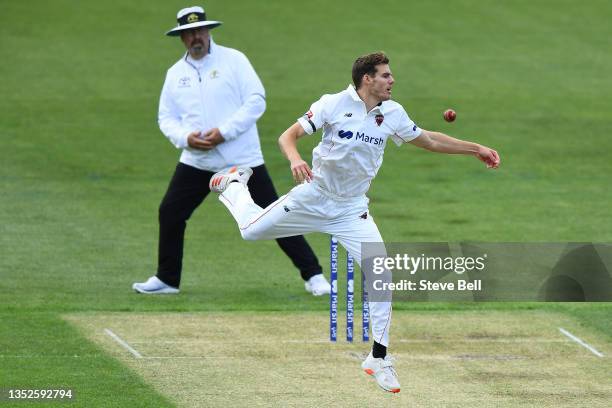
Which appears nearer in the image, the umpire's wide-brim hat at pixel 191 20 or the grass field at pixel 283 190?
the grass field at pixel 283 190

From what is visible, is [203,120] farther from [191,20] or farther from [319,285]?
[319,285]

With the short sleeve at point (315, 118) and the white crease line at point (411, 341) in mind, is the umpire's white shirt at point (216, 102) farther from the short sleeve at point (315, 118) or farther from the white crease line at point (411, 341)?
the short sleeve at point (315, 118)

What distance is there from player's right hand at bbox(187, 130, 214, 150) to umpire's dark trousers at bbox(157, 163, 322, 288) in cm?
28

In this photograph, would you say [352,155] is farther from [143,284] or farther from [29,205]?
[29,205]

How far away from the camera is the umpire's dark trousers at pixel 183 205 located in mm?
11594

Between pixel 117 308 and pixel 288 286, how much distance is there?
181 centimetres

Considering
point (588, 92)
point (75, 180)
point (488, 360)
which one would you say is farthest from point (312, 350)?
point (588, 92)

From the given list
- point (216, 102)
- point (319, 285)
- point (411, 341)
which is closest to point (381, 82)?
point (411, 341)

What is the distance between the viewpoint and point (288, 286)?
12.4 m

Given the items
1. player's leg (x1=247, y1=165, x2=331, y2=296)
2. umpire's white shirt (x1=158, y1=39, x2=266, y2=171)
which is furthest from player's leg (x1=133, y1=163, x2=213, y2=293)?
player's leg (x1=247, y1=165, x2=331, y2=296)

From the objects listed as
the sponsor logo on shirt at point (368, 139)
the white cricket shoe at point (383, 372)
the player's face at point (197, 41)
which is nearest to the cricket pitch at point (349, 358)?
the white cricket shoe at point (383, 372)

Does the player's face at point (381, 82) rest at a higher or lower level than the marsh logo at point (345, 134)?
higher

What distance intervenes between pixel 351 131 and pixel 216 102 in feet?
9.51

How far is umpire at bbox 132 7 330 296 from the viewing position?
37.7ft
